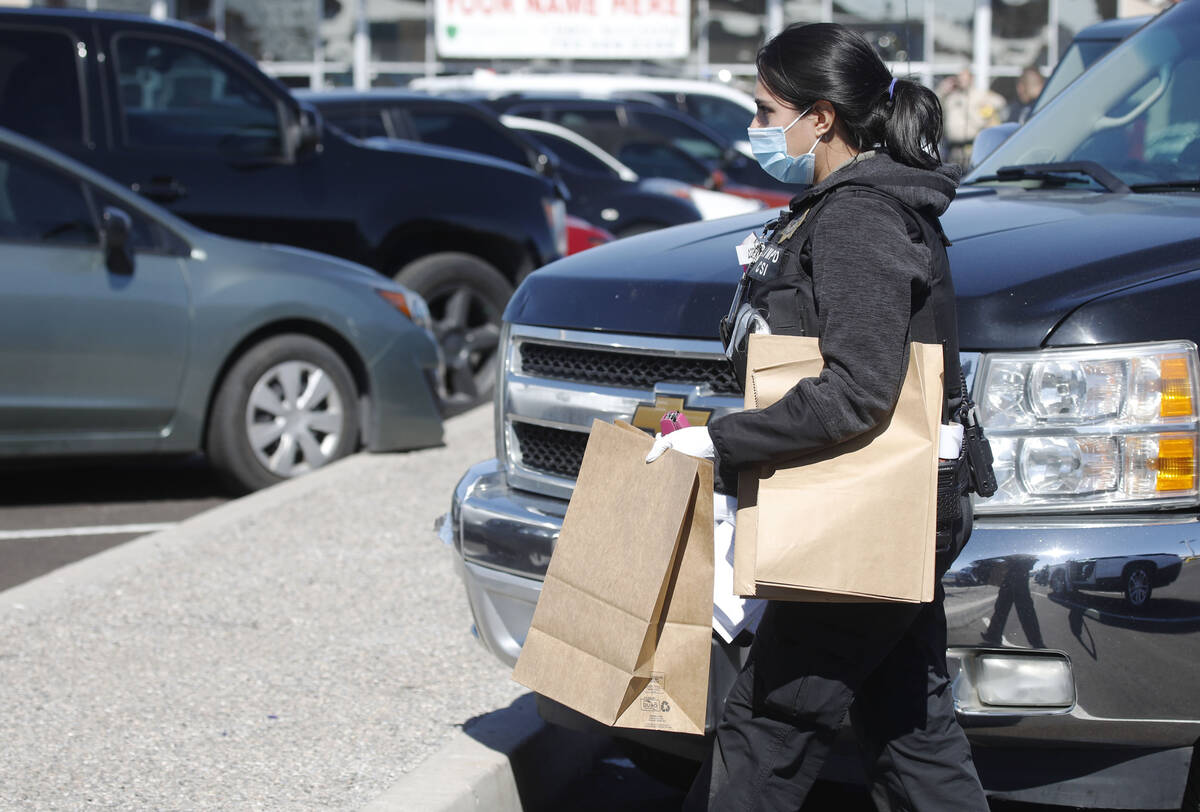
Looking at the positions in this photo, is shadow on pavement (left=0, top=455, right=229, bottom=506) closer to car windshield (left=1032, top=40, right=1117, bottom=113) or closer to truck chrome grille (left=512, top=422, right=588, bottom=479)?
truck chrome grille (left=512, top=422, right=588, bottom=479)

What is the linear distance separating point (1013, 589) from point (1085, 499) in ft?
0.75

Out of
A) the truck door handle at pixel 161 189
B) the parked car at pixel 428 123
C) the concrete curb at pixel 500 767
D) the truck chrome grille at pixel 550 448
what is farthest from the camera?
the parked car at pixel 428 123

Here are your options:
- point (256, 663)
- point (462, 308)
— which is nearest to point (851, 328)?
point (256, 663)

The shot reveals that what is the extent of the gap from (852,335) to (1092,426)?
704 millimetres

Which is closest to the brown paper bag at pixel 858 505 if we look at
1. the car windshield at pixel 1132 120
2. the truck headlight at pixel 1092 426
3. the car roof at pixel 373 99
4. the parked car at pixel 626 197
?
the truck headlight at pixel 1092 426

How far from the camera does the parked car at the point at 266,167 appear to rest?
8.23 m

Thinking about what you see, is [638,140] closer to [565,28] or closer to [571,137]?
[571,137]

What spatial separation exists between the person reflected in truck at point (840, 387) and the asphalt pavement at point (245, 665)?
1289 mm

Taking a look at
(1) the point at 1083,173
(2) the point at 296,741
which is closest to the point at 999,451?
(1) the point at 1083,173

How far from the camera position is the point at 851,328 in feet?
7.87

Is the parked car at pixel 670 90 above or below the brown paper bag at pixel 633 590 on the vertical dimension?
above

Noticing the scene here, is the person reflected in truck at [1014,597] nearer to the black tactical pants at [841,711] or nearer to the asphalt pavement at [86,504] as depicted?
the black tactical pants at [841,711]

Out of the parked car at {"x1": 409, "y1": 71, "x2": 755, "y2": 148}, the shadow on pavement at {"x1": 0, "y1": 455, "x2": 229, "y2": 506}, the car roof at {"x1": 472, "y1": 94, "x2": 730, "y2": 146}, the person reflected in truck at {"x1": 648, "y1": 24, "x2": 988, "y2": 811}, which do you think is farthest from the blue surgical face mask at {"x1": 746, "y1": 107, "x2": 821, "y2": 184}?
the parked car at {"x1": 409, "y1": 71, "x2": 755, "y2": 148}

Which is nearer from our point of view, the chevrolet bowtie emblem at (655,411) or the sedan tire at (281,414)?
the chevrolet bowtie emblem at (655,411)
